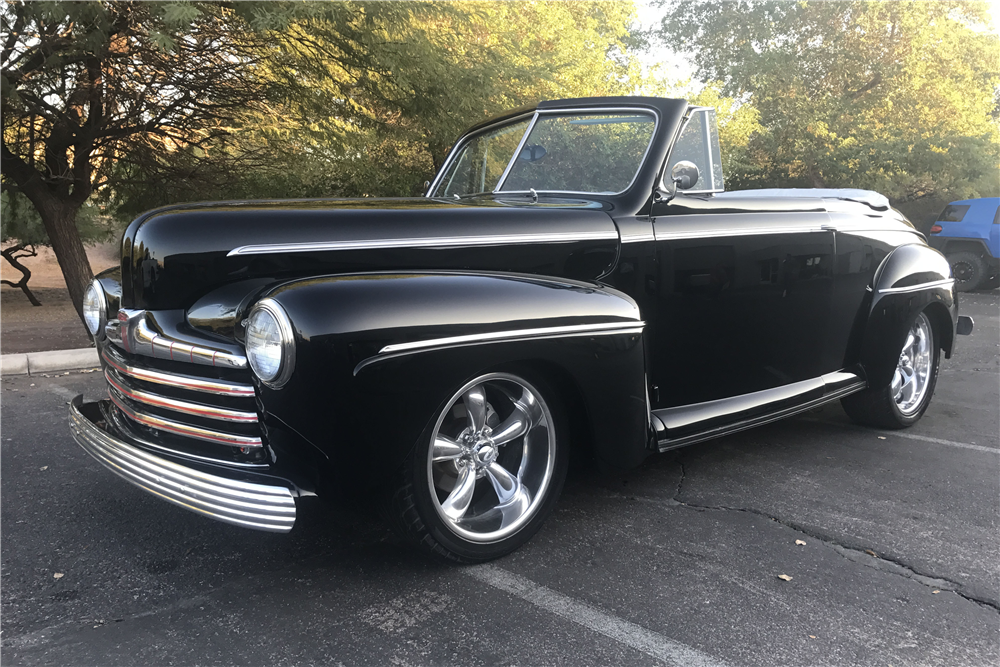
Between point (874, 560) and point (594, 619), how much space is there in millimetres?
1212

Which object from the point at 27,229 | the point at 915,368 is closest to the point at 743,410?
the point at 915,368

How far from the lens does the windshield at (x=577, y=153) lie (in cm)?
355

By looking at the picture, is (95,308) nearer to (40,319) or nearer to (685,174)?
(685,174)

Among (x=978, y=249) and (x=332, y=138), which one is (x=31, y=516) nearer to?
(x=332, y=138)

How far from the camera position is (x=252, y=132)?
9.50 metres

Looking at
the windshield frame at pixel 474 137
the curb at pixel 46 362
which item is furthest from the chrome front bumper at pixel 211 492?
Answer: the curb at pixel 46 362

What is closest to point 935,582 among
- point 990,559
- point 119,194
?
point 990,559

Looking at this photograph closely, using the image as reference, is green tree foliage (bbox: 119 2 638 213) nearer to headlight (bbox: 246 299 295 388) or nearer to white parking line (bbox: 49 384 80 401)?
white parking line (bbox: 49 384 80 401)

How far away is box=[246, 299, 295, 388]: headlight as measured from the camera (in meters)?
2.26

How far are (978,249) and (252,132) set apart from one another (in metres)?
12.7

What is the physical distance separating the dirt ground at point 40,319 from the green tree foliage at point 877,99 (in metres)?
14.2

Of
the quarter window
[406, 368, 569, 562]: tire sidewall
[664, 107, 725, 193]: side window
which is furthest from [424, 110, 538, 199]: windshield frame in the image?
the quarter window

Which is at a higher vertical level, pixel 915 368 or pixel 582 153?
pixel 582 153

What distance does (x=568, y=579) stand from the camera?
2.70 metres
